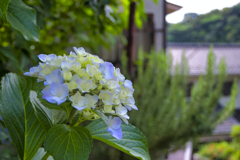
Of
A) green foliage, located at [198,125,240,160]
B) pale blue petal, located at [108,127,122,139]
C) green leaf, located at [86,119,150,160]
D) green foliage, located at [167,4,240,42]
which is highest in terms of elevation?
green foliage, located at [167,4,240,42]

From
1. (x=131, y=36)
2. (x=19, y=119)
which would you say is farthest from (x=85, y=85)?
(x=131, y=36)

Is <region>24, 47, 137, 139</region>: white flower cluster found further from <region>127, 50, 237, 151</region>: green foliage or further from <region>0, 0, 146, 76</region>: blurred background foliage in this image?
<region>127, 50, 237, 151</region>: green foliage

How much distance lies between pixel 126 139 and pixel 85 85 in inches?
3.9

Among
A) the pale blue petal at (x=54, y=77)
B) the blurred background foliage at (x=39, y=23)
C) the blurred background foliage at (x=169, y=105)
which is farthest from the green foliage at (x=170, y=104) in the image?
the pale blue petal at (x=54, y=77)

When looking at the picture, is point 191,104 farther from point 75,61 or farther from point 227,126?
point 227,126

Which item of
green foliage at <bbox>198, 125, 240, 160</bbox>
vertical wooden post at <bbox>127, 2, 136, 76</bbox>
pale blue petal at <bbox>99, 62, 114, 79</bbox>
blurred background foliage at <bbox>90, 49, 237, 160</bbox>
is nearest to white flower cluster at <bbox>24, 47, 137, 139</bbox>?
pale blue petal at <bbox>99, 62, 114, 79</bbox>

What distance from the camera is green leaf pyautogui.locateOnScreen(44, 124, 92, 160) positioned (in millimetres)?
196

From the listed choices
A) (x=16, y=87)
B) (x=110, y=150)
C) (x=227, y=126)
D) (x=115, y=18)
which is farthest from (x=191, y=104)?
(x=227, y=126)

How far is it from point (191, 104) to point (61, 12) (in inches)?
41.9

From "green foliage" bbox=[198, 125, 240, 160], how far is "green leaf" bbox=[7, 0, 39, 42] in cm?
345

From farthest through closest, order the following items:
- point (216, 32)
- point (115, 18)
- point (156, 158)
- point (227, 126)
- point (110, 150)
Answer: point (227, 126), point (216, 32), point (156, 158), point (110, 150), point (115, 18)

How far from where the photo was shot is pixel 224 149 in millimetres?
3566

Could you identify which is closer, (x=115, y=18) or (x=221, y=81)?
(x=115, y=18)

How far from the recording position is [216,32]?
10.2 feet
